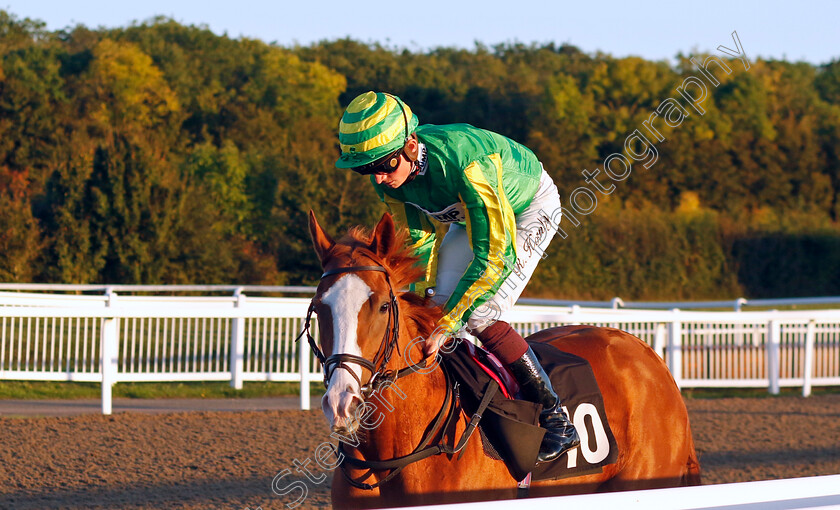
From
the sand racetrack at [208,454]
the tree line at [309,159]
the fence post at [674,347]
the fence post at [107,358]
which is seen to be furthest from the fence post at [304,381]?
the tree line at [309,159]

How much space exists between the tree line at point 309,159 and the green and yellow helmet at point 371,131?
15326 mm

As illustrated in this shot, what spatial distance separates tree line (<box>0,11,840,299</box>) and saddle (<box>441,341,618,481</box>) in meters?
15.0

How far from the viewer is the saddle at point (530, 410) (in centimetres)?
276

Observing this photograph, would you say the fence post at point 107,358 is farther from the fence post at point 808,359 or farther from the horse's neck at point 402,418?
the fence post at point 808,359

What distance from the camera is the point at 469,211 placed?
8.80 ft

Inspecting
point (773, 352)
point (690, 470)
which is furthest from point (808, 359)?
point (690, 470)

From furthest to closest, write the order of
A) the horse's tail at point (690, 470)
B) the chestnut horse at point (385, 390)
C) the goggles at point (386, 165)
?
the horse's tail at point (690, 470), the goggles at point (386, 165), the chestnut horse at point (385, 390)

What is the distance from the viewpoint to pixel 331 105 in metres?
29.7

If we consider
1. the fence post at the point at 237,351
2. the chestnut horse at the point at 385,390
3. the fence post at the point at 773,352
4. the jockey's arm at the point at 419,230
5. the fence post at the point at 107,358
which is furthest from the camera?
the fence post at the point at 773,352

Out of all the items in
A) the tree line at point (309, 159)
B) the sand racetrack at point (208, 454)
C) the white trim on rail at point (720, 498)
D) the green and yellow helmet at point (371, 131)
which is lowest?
the white trim on rail at point (720, 498)

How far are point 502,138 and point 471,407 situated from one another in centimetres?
100

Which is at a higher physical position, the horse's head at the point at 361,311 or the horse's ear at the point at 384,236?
the horse's ear at the point at 384,236

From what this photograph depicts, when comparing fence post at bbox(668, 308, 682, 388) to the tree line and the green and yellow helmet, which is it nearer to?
the green and yellow helmet

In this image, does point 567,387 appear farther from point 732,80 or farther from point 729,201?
point 732,80
